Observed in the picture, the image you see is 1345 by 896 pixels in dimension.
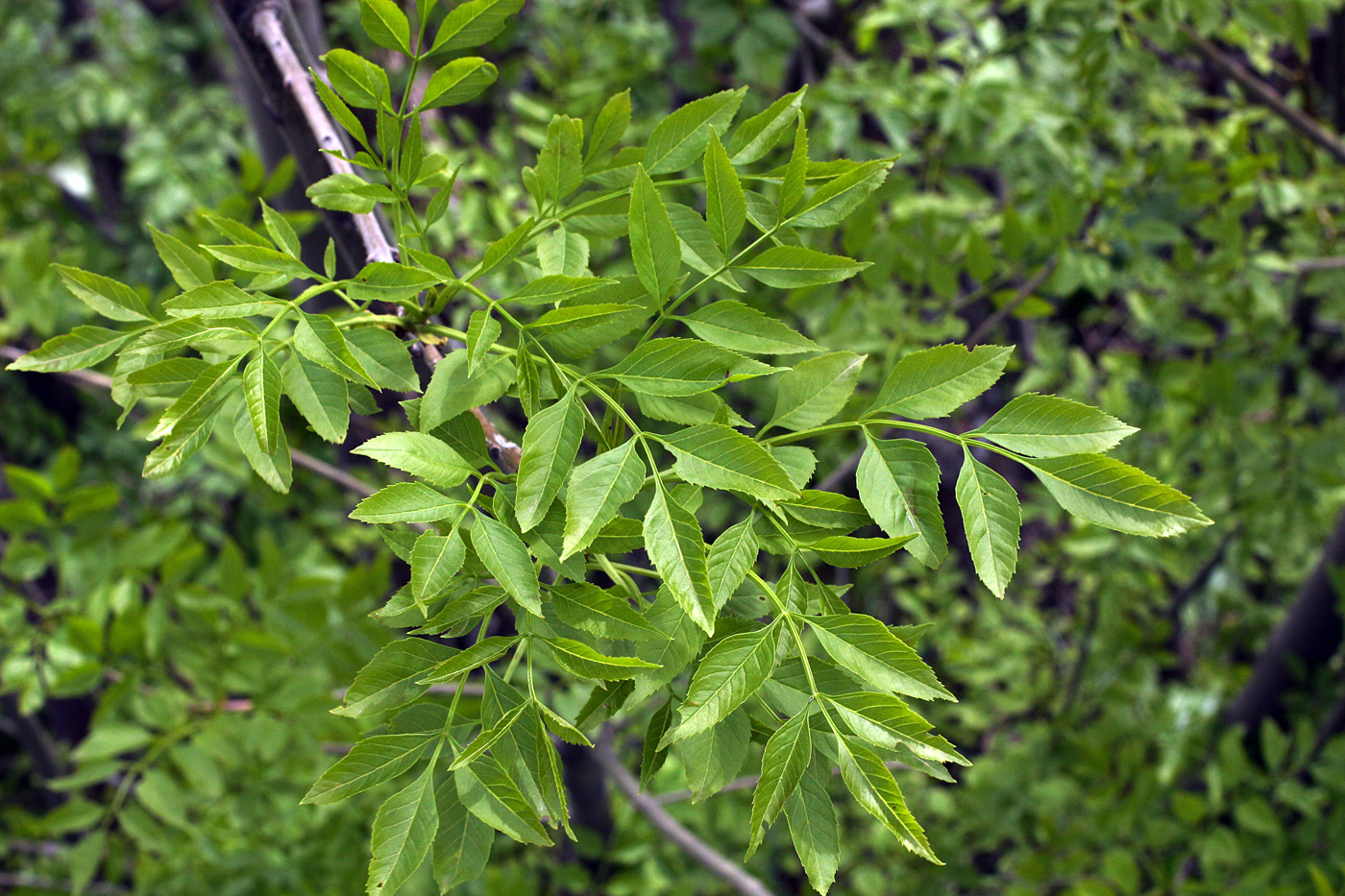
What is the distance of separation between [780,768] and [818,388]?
0.90ft

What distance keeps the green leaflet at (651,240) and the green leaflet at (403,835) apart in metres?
0.36

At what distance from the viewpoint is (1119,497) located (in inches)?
22.1

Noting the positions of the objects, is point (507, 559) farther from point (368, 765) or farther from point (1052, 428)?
point (1052, 428)

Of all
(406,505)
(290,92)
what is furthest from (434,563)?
(290,92)

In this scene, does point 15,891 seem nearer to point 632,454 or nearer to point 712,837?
point 712,837

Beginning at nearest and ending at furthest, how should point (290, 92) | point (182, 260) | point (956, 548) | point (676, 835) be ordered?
point (182, 260)
point (290, 92)
point (676, 835)
point (956, 548)

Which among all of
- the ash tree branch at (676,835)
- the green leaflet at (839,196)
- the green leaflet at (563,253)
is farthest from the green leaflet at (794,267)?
the ash tree branch at (676,835)

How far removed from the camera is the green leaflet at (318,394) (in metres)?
0.59

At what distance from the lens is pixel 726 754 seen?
1.84 ft

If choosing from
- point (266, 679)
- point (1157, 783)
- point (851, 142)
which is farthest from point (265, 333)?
point (1157, 783)

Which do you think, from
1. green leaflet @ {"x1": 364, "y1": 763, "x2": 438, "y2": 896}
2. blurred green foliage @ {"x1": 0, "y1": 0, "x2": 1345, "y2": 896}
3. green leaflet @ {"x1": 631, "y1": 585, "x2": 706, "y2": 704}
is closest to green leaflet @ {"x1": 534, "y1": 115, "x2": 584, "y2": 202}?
green leaflet @ {"x1": 631, "y1": 585, "x2": 706, "y2": 704}

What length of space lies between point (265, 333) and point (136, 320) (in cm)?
Answer: 21

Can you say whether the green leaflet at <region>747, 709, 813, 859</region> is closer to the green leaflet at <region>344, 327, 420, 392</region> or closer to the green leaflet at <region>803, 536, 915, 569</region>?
the green leaflet at <region>803, 536, 915, 569</region>

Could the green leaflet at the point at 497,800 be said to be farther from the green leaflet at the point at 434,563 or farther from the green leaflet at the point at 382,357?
the green leaflet at the point at 382,357
